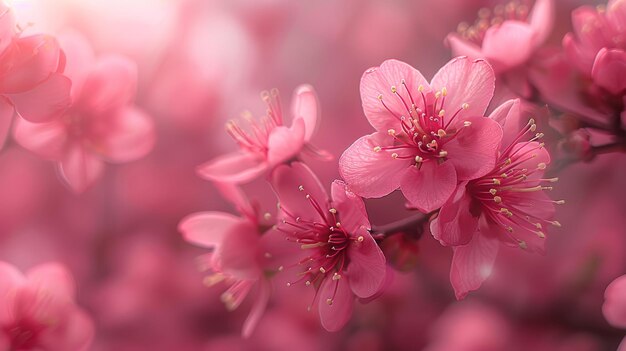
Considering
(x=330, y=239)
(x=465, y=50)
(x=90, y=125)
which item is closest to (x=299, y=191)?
(x=330, y=239)

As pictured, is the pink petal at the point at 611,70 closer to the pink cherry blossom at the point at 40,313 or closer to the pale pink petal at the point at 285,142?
the pale pink petal at the point at 285,142

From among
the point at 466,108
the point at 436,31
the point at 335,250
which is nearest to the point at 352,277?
the point at 335,250

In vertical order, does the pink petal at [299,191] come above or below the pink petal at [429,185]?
below

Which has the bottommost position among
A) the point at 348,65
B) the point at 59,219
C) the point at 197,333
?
the point at 197,333

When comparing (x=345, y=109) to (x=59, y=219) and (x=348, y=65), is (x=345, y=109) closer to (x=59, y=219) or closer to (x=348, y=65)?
(x=348, y=65)

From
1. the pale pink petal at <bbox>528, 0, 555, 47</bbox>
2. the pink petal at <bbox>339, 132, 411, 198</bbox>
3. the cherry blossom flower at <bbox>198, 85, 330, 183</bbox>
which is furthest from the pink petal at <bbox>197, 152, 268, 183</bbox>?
the pale pink petal at <bbox>528, 0, 555, 47</bbox>

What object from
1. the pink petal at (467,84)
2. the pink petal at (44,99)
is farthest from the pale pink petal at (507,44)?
the pink petal at (44,99)
